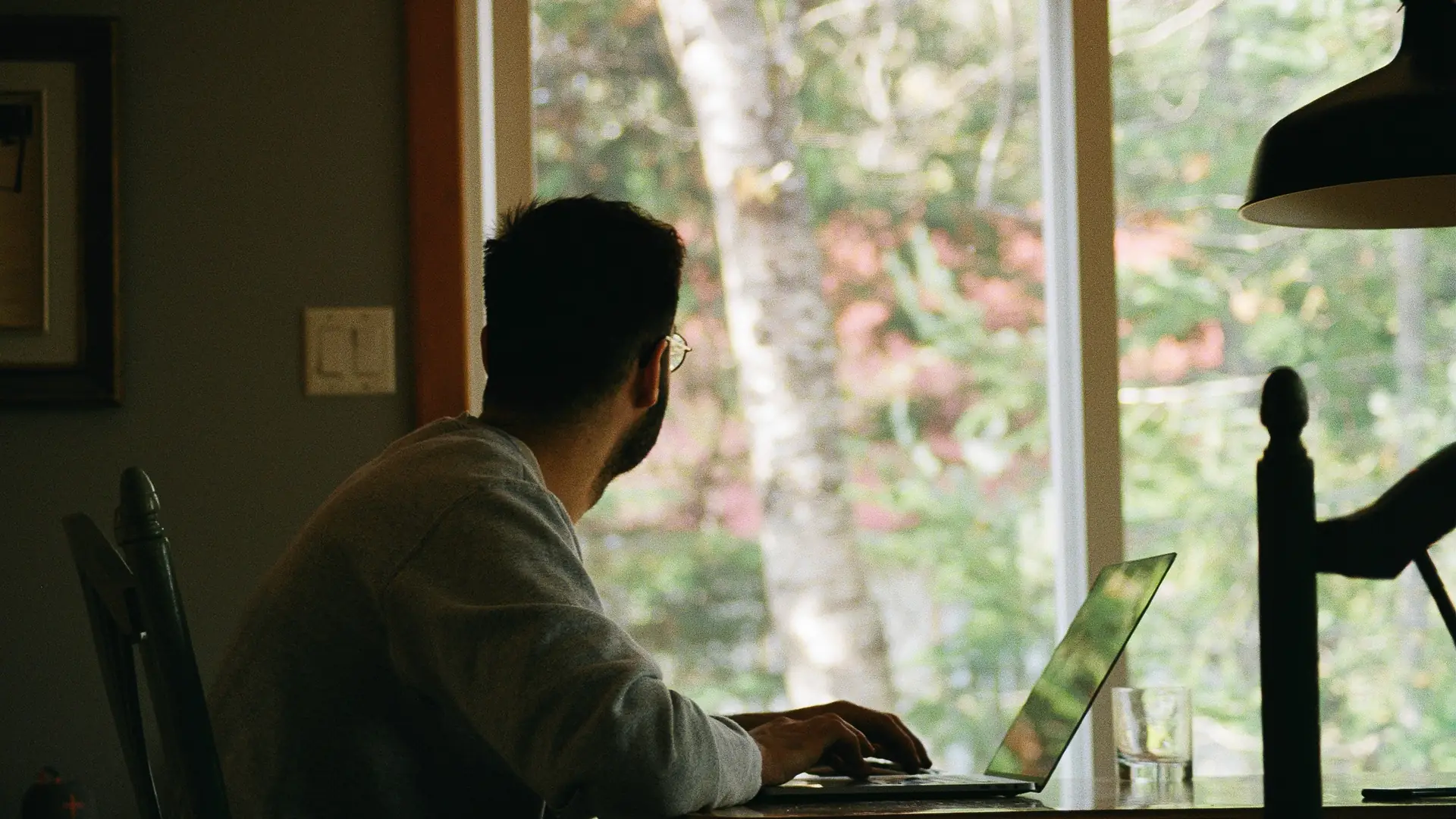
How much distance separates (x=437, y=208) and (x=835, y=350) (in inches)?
27.0

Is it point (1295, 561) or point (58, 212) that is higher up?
point (58, 212)

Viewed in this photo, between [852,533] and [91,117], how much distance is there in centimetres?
133

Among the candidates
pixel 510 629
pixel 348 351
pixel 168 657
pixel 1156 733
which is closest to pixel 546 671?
pixel 510 629

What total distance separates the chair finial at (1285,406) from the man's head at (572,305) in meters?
0.88

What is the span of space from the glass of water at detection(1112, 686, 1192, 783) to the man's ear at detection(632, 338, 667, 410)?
581 millimetres

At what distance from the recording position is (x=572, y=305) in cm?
155

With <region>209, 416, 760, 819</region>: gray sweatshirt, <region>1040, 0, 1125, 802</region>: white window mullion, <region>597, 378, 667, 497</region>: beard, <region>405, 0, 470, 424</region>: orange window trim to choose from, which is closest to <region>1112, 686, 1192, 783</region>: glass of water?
<region>209, 416, 760, 819</region>: gray sweatshirt

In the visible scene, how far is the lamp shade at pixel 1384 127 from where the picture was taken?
56.6 inches

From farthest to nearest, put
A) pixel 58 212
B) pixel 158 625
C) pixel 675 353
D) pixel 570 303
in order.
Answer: pixel 58 212 < pixel 675 353 < pixel 570 303 < pixel 158 625

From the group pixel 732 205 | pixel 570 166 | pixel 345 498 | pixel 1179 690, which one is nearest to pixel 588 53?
pixel 570 166

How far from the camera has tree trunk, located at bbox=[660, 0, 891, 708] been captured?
8.05ft

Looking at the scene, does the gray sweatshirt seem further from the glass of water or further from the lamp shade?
the lamp shade

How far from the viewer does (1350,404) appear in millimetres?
2510

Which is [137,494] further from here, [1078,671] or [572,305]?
[1078,671]
